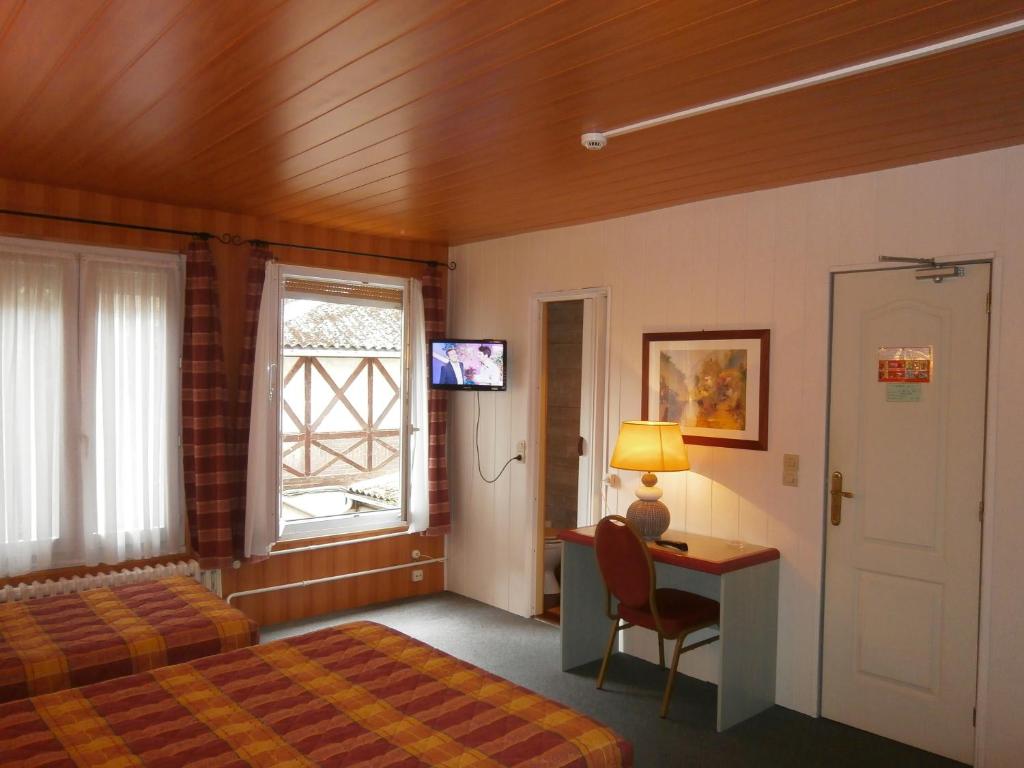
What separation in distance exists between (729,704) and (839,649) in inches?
22.9

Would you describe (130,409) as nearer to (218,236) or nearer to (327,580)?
(218,236)

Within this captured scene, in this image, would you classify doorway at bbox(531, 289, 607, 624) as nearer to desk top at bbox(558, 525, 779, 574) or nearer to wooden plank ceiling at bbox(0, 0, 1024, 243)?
desk top at bbox(558, 525, 779, 574)

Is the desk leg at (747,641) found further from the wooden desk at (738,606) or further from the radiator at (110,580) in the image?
the radiator at (110,580)

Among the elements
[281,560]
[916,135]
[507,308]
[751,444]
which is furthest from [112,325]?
[916,135]

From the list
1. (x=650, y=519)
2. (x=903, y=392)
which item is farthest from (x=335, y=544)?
(x=903, y=392)

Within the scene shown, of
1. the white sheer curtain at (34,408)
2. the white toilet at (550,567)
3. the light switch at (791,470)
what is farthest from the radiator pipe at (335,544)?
the light switch at (791,470)

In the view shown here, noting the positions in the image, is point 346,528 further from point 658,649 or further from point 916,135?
point 916,135

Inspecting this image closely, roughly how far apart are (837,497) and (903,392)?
571mm

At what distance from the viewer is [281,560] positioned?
489 cm

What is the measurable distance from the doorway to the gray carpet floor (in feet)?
1.65

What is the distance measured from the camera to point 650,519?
156 inches

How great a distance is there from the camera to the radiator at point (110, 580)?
3803 millimetres

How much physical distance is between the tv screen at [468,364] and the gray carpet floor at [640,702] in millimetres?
1546

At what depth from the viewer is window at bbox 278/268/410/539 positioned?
499 cm
